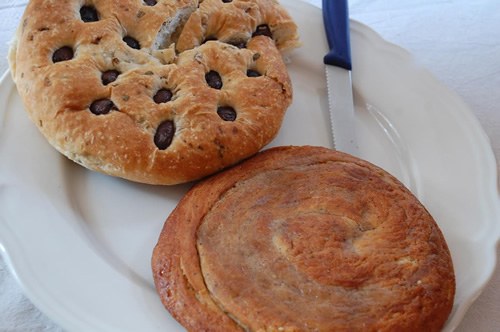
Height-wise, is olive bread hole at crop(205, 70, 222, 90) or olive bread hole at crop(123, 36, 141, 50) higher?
olive bread hole at crop(123, 36, 141, 50)

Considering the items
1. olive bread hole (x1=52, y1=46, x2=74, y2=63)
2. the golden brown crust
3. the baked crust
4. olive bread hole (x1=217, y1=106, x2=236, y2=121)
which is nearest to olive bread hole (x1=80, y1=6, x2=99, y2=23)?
the baked crust

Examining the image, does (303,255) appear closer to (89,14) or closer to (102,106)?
(102,106)

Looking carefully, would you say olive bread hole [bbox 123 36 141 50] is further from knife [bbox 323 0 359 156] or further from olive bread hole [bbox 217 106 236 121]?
knife [bbox 323 0 359 156]

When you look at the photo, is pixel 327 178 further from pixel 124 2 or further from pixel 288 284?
pixel 124 2

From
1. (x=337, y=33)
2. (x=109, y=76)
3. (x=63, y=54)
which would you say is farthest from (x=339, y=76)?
(x=63, y=54)

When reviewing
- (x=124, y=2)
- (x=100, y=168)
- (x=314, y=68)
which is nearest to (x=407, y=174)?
(x=314, y=68)

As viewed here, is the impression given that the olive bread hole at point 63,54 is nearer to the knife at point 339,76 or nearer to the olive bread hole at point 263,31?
the olive bread hole at point 263,31
